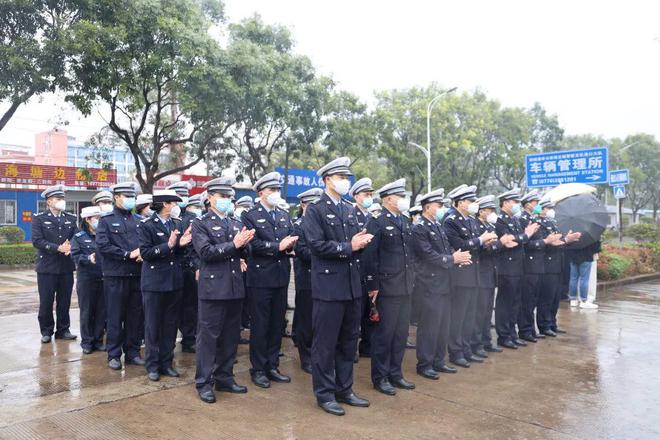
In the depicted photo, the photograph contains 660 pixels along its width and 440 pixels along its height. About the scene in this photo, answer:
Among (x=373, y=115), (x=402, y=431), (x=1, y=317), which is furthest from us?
(x=373, y=115)

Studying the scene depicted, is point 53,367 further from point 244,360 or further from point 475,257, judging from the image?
point 475,257

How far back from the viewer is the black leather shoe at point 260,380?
505 cm

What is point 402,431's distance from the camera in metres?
4.02

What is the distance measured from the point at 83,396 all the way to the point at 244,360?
5.75 feet

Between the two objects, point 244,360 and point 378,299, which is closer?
point 378,299

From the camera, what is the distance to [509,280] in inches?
265

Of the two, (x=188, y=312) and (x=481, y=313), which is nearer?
(x=481, y=313)

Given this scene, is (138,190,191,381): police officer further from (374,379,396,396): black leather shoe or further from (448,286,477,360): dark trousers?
(448,286,477,360): dark trousers

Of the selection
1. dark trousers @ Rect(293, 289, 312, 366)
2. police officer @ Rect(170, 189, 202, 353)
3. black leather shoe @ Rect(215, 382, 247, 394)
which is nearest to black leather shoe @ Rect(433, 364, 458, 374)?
dark trousers @ Rect(293, 289, 312, 366)

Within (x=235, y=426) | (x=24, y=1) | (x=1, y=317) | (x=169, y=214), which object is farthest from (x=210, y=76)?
(x=235, y=426)

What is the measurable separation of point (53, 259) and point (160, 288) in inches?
98.2

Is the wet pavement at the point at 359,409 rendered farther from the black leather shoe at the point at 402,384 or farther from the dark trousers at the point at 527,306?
the dark trousers at the point at 527,306

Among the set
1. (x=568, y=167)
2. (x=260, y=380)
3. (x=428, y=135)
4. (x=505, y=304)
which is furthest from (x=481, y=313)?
(x=428, y=135)

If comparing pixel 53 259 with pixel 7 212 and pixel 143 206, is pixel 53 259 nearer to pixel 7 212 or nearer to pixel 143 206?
pixel 143 206
